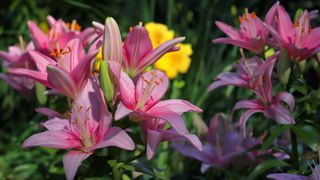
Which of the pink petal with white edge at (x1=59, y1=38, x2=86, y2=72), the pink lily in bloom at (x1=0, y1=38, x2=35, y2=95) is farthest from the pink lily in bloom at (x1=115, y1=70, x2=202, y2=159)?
the pink lily in bloom at (x1=0, y1=38, x2=35, y2=95)

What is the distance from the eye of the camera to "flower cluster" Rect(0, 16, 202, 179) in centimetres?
102

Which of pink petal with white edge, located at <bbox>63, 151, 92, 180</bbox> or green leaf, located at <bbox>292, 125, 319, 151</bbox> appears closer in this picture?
pink petal with white edge, located at <bbox>63, 151, 92, 180</bbox>

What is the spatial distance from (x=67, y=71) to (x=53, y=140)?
13 centimetres

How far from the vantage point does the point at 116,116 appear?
0.99m

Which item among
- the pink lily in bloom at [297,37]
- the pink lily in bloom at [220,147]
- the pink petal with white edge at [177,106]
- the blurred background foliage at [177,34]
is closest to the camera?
the pink petal with white edge at [177,106]

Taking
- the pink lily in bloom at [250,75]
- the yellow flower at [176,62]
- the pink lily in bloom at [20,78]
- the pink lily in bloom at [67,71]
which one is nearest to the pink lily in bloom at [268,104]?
the pink lily in bloom at [250,75]

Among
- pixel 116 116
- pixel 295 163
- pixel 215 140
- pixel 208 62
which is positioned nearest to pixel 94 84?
pixel 116 116

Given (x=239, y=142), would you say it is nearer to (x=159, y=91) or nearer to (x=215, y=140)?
(x=215, y=140)

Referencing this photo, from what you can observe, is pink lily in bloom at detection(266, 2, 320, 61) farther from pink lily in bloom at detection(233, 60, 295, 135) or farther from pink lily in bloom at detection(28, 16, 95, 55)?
pink lily in bloom at detection(28, 16, 95, 55)

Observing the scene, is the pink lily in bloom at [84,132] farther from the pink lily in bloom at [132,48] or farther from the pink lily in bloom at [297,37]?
the pink lily in bloom at [297,37]

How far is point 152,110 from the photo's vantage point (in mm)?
1073

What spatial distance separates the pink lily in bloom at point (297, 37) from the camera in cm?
119

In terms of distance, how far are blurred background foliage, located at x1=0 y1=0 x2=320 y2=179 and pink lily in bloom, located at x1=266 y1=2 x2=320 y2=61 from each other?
0.44 metres

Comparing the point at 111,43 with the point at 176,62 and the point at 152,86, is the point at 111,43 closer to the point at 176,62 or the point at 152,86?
the point at 152,86
